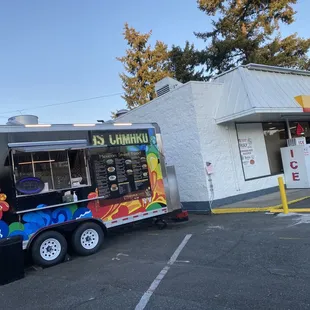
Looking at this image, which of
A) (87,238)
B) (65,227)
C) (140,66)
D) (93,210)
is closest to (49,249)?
(65,227)

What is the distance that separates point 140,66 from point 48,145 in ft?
85.7

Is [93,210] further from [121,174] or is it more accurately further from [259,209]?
[259,209]

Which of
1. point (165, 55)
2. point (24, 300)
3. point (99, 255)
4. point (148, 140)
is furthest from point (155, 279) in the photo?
point (165, 55)

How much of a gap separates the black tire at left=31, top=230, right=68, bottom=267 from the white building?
6.10 m

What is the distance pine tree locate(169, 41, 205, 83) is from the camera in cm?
2545

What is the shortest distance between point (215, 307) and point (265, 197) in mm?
9297

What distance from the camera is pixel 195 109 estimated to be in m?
12.1

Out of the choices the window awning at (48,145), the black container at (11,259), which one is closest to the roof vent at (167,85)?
the window awning at (48,145)

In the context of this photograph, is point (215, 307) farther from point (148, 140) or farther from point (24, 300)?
point (148, 140)

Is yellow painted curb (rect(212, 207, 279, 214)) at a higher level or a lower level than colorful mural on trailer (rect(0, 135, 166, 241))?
lower

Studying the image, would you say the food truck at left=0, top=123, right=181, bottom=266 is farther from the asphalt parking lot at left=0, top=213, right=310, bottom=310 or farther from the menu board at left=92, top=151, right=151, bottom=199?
the asphalt parking lot at left=0, top=213, right=310, bottom=310

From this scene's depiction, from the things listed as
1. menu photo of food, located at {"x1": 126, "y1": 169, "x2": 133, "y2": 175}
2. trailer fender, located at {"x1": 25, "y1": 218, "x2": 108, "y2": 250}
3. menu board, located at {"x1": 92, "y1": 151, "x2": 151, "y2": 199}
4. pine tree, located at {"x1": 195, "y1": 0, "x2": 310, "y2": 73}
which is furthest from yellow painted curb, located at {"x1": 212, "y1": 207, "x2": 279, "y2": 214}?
pine tree, located at {"x1": 195, "y1": 0, "x2": 310, "y2": 73}

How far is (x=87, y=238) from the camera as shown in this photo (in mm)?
7844

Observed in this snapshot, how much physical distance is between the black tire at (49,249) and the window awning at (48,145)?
6.00 feet
